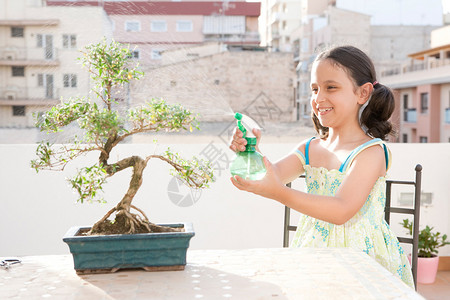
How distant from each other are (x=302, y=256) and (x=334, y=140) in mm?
530

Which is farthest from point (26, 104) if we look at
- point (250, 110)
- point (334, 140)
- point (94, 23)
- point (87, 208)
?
point (334, 140)

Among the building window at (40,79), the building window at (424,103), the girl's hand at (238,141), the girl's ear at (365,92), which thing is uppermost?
the building window at (40,79)

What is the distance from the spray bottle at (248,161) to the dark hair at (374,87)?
0.51m

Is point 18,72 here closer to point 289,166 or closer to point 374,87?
point 289,166

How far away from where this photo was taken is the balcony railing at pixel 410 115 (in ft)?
63.3

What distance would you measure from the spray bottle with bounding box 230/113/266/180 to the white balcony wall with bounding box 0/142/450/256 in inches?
76.1

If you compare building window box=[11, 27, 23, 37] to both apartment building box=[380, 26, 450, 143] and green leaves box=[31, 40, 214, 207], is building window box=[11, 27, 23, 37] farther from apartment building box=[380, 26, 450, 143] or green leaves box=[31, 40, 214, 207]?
green leaves box=[31, 40, 214, 207]

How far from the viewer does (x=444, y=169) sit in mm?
3400

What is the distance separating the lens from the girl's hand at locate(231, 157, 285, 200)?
1.14m

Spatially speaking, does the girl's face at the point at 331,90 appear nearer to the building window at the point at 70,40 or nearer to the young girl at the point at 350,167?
the young girl at the point at 350,167

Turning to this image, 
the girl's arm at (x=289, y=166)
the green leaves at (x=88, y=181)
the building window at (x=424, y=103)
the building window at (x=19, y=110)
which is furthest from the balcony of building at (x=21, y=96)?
the green leaves at (x=88, y=181)

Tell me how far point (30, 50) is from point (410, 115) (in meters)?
15.9

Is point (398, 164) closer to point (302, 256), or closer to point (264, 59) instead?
point (302, 256)

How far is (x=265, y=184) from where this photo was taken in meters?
1.22
